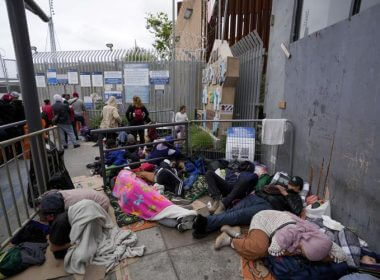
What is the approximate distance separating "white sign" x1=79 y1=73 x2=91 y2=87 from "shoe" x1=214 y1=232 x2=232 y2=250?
9.76m

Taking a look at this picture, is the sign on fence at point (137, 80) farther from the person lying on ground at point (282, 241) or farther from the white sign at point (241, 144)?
the person lying on ground at point (282, 241)

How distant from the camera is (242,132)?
5188mm

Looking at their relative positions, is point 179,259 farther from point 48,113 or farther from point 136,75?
point 136,75

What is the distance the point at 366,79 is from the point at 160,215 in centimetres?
309

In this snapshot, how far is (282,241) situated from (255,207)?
2.62 feet

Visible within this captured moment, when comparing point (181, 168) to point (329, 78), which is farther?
point (181, 168)

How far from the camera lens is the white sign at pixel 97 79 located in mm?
10148

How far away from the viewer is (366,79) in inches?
102

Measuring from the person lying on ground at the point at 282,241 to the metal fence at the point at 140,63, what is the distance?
757 centimetres

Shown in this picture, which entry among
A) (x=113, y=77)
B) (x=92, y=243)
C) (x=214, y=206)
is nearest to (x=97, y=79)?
(x=113, y=77)

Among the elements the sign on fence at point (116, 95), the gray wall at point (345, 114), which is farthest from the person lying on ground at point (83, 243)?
the sign on fence at point (116, 95)

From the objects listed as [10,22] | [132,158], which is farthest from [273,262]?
[10,22]

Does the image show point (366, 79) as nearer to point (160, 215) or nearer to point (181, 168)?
point (160, 215)

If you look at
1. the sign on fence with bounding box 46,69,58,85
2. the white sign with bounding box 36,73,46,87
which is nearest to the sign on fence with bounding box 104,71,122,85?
the sign on fence with bounding box 46,69,58,85
